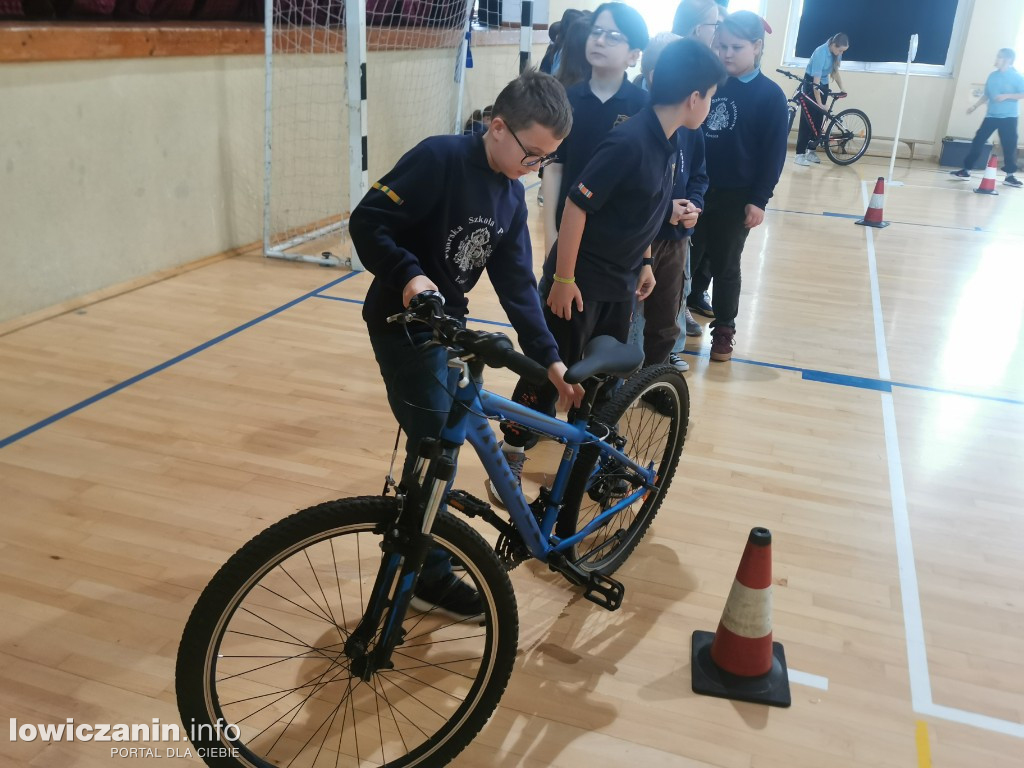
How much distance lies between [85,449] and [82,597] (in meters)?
0.81

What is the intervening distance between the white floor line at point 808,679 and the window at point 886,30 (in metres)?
10.5

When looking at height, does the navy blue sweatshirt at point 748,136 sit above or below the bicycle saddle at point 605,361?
above

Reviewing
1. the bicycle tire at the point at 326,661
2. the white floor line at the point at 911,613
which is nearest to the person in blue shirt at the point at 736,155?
the white floor line at the point at 911,613

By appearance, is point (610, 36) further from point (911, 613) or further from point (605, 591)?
point (911, 613)

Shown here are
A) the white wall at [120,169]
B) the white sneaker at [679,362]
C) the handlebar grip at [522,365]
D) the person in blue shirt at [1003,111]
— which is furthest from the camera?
the person in blue shirt at [1003,111]

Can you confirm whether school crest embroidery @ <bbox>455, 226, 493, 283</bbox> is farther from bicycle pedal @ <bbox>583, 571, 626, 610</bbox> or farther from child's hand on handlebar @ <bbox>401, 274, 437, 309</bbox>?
bicycle pedal @ <bbox>583, 571, 626, 610</bbox>

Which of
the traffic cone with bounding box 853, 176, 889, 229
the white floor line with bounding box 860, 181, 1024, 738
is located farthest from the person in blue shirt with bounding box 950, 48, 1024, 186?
the white floor line with bounding box 860, 181, 1024, 738

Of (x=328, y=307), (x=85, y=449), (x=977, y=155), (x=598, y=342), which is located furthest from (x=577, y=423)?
(x=977, y=155)

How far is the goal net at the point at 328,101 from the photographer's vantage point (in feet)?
16.7

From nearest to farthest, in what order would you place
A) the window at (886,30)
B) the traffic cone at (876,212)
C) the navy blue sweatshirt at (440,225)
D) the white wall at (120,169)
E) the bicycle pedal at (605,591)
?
the navy blue sweatshirt at (440,225), the bicycle pedal at (605,591), the white wall at (120,169), the traffic cone at (876,212), the window at (886,30)

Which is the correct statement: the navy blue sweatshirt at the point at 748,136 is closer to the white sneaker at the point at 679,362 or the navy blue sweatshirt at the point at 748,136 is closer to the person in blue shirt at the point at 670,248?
the person in blue shirt at the point at 670,248

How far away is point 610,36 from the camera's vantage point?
276 centimetres

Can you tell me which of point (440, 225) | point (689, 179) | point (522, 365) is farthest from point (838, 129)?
point (522, 365)

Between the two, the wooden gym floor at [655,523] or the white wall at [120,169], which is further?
the white wall at [120,169]
